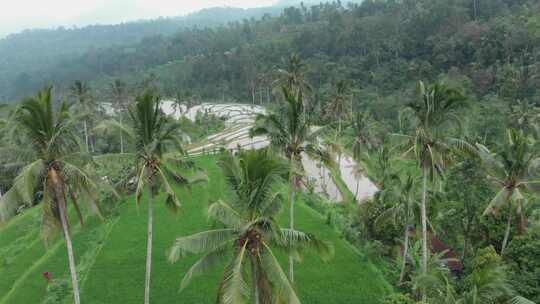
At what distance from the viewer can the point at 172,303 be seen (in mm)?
17969

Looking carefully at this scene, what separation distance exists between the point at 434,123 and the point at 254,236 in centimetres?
893

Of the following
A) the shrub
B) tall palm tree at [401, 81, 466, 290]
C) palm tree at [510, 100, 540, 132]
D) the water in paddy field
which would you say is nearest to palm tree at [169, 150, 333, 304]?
the water in paddy field

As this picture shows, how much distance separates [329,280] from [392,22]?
91349 millimetres

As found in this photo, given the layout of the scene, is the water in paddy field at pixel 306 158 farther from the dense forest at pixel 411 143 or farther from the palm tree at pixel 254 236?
the palm tree at pixel 254 236

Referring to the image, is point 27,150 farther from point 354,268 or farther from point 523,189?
point 523,189

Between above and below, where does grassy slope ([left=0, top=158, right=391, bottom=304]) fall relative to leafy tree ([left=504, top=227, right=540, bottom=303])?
below

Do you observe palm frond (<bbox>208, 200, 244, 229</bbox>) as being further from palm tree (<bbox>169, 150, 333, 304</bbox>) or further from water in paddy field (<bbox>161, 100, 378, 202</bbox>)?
water in paddy field (<bbox>161, 100, 378, 202</bbox>)

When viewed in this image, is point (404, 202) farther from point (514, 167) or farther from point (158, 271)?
point (158, 271)

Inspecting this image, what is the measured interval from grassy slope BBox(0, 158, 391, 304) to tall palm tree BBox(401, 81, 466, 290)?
263 inches

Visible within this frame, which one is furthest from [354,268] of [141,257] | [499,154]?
[141,257]

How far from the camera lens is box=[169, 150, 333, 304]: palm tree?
9.61 meters

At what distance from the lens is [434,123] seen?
15.2 meters

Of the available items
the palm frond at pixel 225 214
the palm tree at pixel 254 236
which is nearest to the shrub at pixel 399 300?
the palm tree at pixel 254 236

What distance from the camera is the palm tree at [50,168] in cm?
1169
